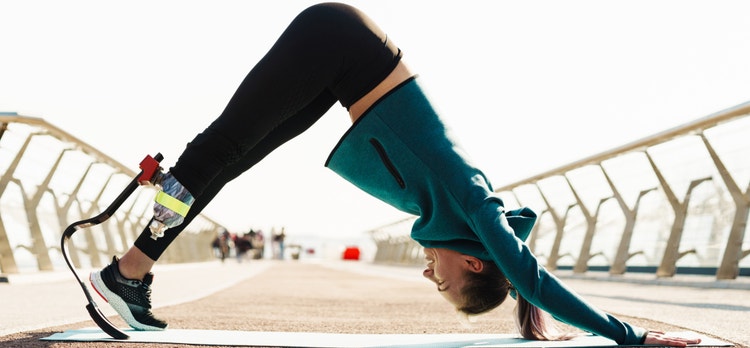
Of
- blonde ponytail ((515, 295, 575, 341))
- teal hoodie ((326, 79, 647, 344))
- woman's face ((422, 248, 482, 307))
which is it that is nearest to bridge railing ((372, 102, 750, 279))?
blonde ponytail ((515, 295, 575, 341))

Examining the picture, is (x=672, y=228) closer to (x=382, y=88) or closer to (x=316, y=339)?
(x=316, y=339)

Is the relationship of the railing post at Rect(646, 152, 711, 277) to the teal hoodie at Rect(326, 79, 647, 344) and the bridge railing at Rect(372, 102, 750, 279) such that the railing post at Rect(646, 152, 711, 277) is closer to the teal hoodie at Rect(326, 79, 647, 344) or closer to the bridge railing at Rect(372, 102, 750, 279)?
the bridge railing at Rect(372, 102, 750, 279)

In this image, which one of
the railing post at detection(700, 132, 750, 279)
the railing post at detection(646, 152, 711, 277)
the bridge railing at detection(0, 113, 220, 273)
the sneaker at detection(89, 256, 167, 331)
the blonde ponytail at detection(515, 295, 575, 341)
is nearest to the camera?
the sneaker at detection(89, 256, 167, 331)

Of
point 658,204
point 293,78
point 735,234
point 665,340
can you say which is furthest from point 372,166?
point 658,204

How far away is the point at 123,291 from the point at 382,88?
99 cm

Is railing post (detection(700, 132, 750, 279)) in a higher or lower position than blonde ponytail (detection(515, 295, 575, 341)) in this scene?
lower

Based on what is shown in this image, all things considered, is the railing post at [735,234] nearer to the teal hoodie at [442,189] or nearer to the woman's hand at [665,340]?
the woman's hand at [665,340]

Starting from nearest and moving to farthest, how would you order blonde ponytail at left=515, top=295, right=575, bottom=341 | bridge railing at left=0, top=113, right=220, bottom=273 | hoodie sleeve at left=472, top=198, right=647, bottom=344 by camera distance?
hoodie sleeve at left=472, top=198, right=647, bottom=344
blonde ponytail at left=515, top=295, right=575, bottom=341
bridge railing at left=0, top=113, right=220, bottom=273

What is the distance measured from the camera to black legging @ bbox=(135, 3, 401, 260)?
1964 mm

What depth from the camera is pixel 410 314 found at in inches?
172

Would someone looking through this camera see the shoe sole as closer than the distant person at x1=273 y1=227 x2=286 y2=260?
Yes

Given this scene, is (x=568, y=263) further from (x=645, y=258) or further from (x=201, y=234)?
(x=201, y=234)

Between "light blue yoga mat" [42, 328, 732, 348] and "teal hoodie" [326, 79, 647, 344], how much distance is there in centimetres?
31

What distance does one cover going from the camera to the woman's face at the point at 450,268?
2281 mm
